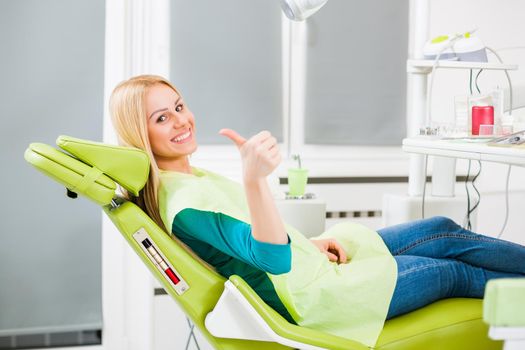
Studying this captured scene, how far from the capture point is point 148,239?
4.17 ft

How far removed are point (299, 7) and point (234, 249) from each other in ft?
3.03

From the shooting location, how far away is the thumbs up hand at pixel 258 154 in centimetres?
107

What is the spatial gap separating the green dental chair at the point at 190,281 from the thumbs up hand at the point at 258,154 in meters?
0.25

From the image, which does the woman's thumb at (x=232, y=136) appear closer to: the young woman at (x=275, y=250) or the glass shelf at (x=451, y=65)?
the young woman at (x=275, y=250)

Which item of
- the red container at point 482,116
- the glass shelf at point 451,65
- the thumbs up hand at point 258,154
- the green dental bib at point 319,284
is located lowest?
the green dental bib at point 319,284

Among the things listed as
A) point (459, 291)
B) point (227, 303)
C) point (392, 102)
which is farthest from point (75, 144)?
point (392, 102)

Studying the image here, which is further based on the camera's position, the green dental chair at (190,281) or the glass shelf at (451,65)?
the glass shelf at (451,65)

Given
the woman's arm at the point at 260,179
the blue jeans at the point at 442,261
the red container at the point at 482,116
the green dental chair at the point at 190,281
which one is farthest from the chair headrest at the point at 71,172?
the red container at the point at 482,116

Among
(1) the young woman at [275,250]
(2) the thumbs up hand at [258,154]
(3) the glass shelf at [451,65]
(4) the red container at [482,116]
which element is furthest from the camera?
(3) the glass shelf at [451,65]

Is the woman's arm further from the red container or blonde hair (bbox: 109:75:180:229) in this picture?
the red container

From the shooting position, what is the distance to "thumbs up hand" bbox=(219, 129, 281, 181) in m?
1.07

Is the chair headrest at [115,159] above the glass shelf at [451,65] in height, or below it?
below

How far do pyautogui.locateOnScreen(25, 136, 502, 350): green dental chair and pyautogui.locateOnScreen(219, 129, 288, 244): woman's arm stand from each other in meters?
0.14

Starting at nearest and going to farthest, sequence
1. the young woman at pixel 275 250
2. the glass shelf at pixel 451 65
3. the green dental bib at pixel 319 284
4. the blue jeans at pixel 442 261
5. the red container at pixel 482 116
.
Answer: the young woman at pixel 275 250, the green dental bib at pixel 319 284, the blue jeans at pixel 442 261, the red container at pixel 482 116, the glass shelf at pixel 451 65
